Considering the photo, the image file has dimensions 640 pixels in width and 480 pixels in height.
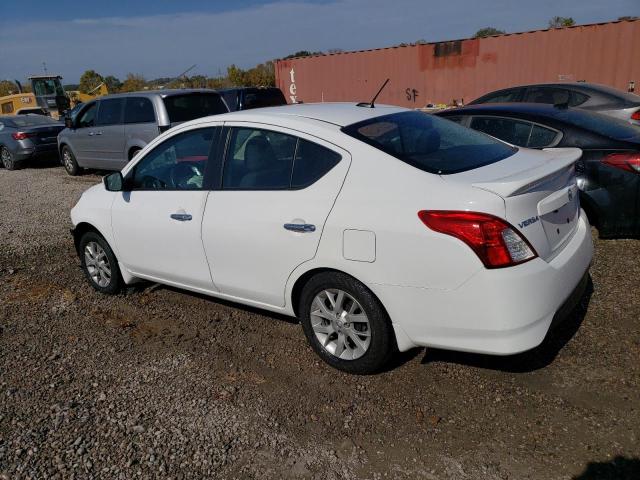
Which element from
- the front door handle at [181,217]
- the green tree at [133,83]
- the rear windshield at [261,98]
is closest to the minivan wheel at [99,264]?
the front door handle at [181,217]

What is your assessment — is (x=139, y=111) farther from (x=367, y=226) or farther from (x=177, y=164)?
(x=367, y=226)

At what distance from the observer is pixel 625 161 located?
Answer: 4789mm

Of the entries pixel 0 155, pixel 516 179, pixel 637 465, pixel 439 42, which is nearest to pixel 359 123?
pixel 516 179

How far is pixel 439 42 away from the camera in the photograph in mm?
18594

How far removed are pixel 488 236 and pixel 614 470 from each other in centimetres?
120

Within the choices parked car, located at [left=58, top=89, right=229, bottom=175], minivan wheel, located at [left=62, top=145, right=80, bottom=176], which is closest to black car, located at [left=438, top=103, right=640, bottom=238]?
parked car, located at [left=58, top=89, right=229, bottom=175]

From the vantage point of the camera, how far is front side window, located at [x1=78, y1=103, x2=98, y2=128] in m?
10.9

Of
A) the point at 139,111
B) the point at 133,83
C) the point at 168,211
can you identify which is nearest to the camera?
the point at 168,211

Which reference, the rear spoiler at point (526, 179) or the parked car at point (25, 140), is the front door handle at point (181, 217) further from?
the parked car at point (25, 140)

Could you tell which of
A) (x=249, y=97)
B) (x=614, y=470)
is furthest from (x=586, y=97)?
(x=614, y=470)

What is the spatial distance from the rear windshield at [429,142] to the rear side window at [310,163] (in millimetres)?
196

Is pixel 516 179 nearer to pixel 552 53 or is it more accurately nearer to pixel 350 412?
pixel 350 412

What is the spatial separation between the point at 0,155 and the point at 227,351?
1357 centimetres

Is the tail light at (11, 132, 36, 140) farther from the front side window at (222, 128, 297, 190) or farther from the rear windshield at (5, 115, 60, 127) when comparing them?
the front side window at (222, 128, 297, 190)
